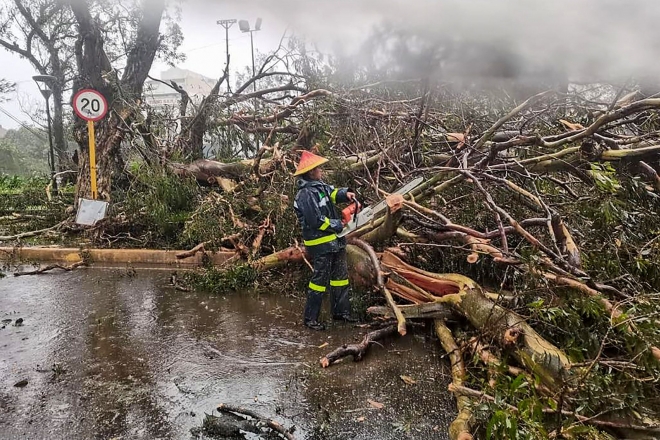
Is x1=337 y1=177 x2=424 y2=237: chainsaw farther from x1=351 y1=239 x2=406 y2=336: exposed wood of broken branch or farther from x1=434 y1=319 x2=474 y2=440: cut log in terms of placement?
x1=434 y1=319 x2=474 y2=440: cut log

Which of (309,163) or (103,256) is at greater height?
(309,163)

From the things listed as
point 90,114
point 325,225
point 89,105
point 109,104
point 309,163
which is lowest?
point 325,225

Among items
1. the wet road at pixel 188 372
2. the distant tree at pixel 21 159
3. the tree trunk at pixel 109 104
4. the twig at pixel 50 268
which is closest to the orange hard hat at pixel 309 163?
the wet road at pixel 188 372

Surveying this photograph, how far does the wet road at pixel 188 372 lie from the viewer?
101 inches

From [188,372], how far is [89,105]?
5091 mm

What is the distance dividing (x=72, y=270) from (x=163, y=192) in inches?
58.7

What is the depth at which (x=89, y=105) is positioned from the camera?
22.4ft

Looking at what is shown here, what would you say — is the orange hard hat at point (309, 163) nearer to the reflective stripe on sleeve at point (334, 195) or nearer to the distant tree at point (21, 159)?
the reflective stripe on sleeve at point (334, 195)

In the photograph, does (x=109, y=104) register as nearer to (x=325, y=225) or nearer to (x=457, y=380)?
(x=325, y=225)

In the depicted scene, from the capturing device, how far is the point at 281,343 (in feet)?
12.1

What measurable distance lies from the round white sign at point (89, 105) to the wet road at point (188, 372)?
3.06 m

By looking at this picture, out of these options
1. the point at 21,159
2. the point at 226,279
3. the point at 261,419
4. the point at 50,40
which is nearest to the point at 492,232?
the point at 261,419

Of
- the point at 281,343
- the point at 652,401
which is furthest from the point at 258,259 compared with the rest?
the point at 652,401

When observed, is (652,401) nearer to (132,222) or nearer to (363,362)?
(363,362)
